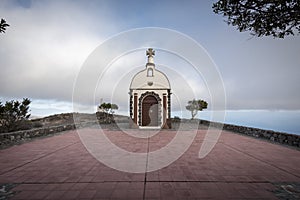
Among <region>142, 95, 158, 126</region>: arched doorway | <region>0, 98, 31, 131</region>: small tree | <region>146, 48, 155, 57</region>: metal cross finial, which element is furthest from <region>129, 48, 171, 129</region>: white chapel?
<region>0, 98, 31, 131</region>: small tree

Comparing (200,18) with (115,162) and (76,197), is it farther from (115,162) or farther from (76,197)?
(76,197)

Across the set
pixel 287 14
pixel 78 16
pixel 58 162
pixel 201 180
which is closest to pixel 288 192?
pixel 201 180

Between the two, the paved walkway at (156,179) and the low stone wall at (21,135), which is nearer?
the paved walkway at (156,179)

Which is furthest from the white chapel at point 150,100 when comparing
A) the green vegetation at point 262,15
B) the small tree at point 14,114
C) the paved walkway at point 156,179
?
the green vegetation at point 262,15

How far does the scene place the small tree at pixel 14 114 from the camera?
10.5m

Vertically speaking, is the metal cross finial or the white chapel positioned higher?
the metal cross finial

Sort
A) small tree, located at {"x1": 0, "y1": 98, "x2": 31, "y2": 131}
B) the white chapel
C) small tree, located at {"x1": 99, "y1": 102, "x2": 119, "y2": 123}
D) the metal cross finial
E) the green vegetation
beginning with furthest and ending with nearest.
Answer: small tree, located at {"x1": 99, "y1": 102, "x2": 119, "y2": 123}, the metal cross finial, the white chapel, small tree, located at {"x1": 0, "y1": 98, "x2": 31, "y2": 131}, the green vegetation

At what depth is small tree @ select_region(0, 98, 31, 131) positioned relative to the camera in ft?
34.6

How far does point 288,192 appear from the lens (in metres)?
3.28

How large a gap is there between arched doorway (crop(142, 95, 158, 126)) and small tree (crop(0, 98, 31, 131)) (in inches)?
342

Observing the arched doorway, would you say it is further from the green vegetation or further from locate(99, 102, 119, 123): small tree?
the green vegetation

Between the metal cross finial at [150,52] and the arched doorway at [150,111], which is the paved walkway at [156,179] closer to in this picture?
the arched doorway at [150,111]

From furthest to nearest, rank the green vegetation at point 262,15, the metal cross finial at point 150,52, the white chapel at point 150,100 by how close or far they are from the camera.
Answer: the metal cross finial at point 150,52 < the white chapel at point 150,100 < the green vegetation at point 262,15

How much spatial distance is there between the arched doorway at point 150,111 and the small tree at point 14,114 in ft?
28.5
